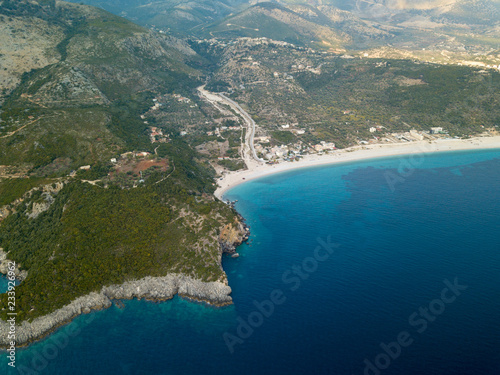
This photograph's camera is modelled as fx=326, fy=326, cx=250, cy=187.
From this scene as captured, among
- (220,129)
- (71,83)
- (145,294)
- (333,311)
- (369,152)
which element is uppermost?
(333,311)

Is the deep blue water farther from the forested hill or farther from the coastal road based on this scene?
the coastal road

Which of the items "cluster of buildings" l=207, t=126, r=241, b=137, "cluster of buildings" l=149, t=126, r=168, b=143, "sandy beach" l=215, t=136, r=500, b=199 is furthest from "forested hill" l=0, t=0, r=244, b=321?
"sandy beach" l=215, t=136, r=500, b=199

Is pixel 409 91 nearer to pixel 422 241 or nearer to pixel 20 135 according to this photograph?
pixel 422 241

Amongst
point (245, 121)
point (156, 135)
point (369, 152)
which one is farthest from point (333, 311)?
point (245, 121)

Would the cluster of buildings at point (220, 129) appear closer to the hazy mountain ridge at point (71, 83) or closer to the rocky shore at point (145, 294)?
the hazy mountain ridge at point (71, 83)

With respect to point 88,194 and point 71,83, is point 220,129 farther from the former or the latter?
point 88,194

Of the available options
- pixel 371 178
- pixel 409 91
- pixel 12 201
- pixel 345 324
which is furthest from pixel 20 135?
pixel 409 91
